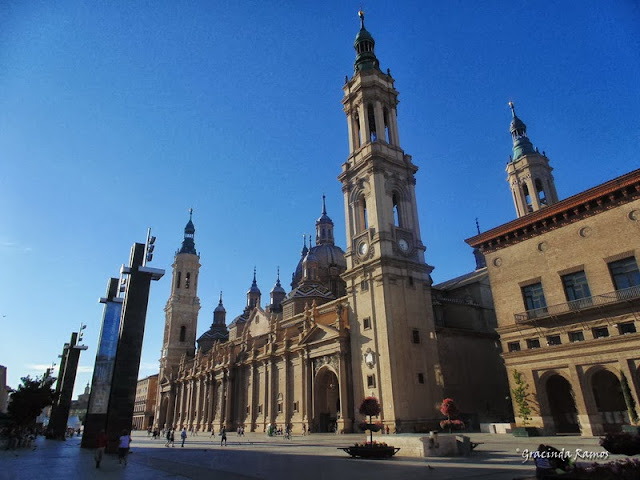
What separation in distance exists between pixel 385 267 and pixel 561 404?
17172 millimetres

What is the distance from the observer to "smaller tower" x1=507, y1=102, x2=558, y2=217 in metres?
59.6

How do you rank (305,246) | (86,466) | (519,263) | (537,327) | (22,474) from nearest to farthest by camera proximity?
(22,474) < (86,466) < (537,327) < (519,263) < (305,246)

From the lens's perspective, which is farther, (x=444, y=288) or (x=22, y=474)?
(x=444, y=288)

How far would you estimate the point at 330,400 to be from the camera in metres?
47.4

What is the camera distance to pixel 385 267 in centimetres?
4059

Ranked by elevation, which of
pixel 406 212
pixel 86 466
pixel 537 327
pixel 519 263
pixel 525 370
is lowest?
pixel 86 466

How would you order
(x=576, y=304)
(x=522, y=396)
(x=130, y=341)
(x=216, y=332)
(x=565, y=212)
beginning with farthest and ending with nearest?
1. (x=216, y=332)
2. (x=522, y=396)
3. (x=565, y=212)
4. (x=576, y=304)
5. (x=130, y=341)

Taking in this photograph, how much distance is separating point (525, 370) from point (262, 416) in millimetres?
34564

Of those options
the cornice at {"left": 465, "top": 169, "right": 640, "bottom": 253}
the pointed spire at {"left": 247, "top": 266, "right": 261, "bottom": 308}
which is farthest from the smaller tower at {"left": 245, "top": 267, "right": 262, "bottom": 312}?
the cornice at {"left": 465, "top": 169, "right": 640, "bottom": 253}

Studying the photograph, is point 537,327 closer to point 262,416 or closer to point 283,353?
point 283,353

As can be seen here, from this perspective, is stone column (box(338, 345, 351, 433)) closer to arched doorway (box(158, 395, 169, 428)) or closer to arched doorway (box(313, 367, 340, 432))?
arched doorway (box(313, 367, 340, 432))

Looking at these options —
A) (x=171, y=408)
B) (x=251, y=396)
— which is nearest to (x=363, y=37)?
(x=251, y=396)

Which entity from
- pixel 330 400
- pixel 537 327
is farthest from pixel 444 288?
pixel 537 327

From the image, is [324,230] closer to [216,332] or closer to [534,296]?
[216,332]
